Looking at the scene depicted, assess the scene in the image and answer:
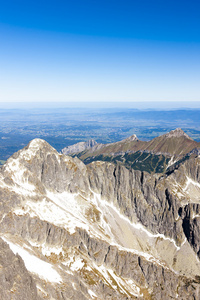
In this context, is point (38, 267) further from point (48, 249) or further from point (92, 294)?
point (48, 249)

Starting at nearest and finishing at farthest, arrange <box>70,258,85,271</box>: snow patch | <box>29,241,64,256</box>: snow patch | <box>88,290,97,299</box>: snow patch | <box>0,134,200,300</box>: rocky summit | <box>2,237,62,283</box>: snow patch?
<box>0,134,200,300</box>: rocky summit < <box>2,237,62,283</box>: snow patch < <box>88,290,97,299</box>: snow patch < <box>70,258,85,271</box>: snow patch < <box>29,241,64,256</box>: snow patch

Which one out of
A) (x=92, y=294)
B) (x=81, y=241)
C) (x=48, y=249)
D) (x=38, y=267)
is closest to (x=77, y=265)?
(x=81, y=241)

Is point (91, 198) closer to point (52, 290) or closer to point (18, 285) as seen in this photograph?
point (52, 290)

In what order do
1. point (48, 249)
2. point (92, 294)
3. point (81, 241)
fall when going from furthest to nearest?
point (81, 241)
point (48, 249)
point (92, 294)

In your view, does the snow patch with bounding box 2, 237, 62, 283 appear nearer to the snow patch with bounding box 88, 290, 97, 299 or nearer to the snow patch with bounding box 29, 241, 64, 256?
the snow patch with bounding box 88, 290, 97, 299

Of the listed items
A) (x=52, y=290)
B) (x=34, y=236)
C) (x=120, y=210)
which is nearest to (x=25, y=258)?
(x=52, y=290)

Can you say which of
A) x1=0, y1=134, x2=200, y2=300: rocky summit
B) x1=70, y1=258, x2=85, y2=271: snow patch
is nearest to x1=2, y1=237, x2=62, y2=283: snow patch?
x1=0, y1=134, x2=200, y2=300: rocky summit

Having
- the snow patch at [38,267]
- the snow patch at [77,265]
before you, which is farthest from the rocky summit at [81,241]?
the snow patch at [77,265]

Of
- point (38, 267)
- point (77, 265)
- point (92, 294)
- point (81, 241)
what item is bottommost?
point (92, 294)

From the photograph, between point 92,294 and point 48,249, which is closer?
point 92,294
